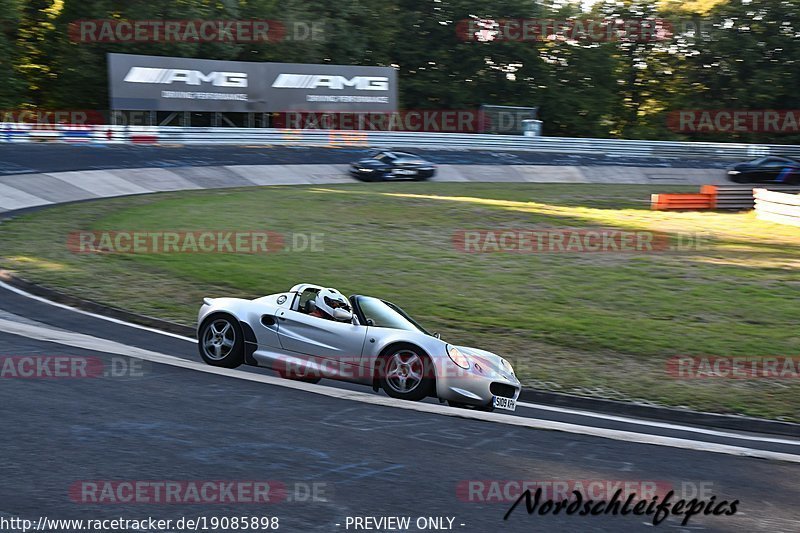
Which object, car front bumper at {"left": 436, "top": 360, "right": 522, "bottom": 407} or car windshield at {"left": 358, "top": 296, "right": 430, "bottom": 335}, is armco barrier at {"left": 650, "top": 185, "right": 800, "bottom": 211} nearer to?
car windshield at {"left": 358, "top": 296, "right": 430, "bottom": 335}

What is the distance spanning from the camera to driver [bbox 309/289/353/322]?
952cm

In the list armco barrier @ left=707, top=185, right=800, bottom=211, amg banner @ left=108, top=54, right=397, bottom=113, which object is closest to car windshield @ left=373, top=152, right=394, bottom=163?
amg banner @ left=108, top=54, right=397, bottom=113

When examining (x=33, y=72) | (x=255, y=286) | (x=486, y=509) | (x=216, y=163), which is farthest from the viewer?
(x=33, y=72)

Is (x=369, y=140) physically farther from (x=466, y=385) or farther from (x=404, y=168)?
(x=466, y=385)

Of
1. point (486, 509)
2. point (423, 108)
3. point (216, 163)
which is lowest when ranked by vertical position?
point (486, 509)

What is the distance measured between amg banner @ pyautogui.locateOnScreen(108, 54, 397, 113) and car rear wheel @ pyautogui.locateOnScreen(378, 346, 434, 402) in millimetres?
32718

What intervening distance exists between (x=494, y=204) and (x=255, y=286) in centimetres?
1419

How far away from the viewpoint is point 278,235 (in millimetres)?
20766

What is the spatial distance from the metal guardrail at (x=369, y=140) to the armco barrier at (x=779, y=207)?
16885mm

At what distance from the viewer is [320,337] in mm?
9414

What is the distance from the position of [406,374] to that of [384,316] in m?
0.75

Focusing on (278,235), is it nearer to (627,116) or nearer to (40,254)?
(40,254)

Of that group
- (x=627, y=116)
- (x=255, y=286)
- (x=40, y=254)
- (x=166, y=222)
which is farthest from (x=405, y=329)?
(x=627, y=116)

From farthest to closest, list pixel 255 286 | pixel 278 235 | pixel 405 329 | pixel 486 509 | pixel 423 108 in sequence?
1. pixel 423 108
2. pixel 278 235
3. pixel 255 286
4. pixel 405 329
5. pixel 486 509
